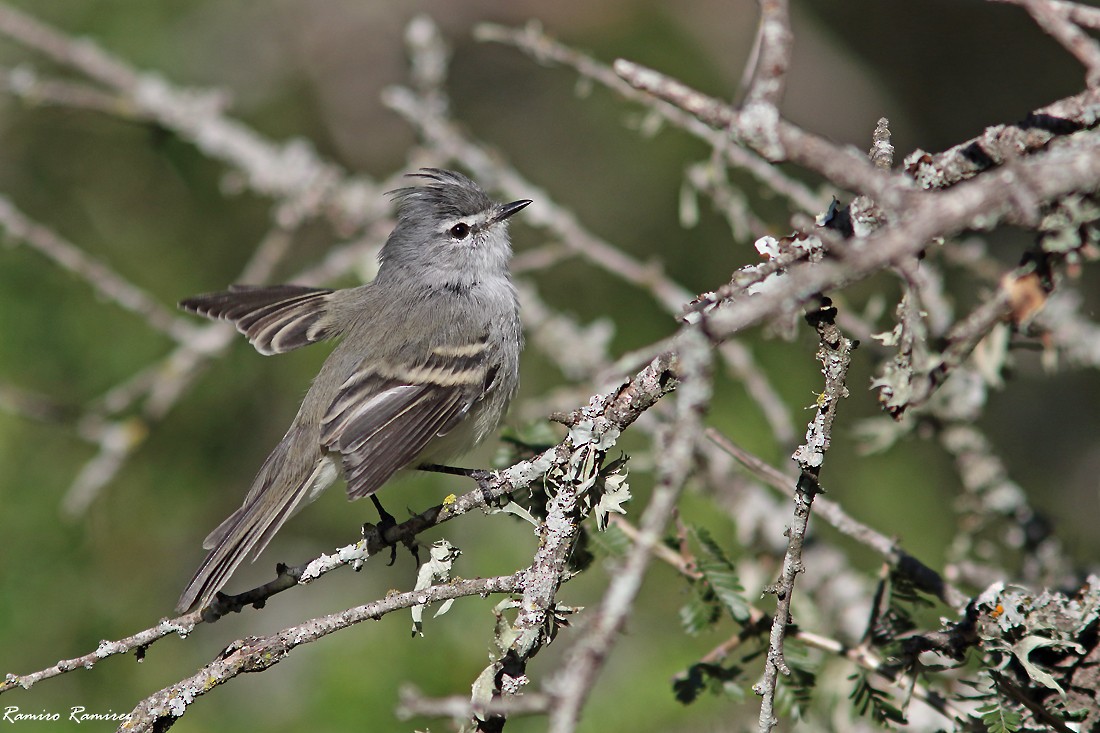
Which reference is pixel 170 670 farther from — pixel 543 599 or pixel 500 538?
pixel 543 599

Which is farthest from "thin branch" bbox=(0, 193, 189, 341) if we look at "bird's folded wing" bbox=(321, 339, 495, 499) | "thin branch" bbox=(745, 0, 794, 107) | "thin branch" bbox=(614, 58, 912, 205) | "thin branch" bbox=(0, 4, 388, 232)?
"thin branch" bbox=(745, 0, 794, 107)

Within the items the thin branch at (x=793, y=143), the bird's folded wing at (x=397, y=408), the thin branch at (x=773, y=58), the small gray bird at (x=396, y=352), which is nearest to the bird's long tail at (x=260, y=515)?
the small gray bird at (x=396, y=352)

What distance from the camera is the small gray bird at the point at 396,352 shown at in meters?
3.13

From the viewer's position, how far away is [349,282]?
216 inches

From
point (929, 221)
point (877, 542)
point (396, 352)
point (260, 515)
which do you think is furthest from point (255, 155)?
point (929, 221)

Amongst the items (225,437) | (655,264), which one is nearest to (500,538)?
(655,264)

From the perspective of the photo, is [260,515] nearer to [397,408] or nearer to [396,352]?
[397,408]

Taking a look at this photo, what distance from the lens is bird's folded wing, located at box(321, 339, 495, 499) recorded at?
9.98 feet

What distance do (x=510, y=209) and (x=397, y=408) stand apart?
1.26m

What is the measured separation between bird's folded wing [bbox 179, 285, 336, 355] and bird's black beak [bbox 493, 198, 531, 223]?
87 centimetres

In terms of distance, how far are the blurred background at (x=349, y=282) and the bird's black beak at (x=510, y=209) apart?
0.83m

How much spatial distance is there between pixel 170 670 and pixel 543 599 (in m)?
2.66

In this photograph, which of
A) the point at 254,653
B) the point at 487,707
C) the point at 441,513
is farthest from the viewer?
the point at 441,513

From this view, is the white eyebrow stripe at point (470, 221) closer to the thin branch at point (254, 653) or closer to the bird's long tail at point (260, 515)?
the bird's long tail at point (260, 515)
